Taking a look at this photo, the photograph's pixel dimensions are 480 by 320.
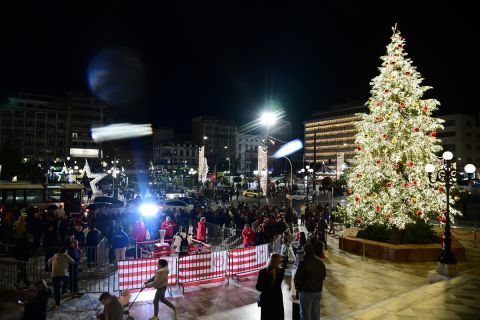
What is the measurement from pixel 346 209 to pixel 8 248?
14771 millimetres

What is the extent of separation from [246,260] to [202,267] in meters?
1.72

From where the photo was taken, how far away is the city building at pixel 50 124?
98.4m

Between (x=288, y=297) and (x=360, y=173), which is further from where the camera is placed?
(x=360, y=173)

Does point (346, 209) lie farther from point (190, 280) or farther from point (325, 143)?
point (325, 143)

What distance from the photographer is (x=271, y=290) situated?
6.27 m

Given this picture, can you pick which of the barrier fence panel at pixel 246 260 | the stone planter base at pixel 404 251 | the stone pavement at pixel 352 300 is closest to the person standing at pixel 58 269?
the stone pavement at pixel 352 300

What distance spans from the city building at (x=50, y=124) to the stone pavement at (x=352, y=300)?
96.0m

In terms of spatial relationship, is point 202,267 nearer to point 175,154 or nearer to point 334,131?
point 175,154

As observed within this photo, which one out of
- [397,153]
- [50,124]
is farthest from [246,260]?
[50,124]

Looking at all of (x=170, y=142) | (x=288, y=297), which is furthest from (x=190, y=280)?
(x=170, y=142)

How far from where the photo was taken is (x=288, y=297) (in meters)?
9.71

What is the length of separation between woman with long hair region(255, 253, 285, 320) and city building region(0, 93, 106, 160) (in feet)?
329

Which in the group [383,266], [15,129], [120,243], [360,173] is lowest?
[383,266]

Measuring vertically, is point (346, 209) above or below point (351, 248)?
above
